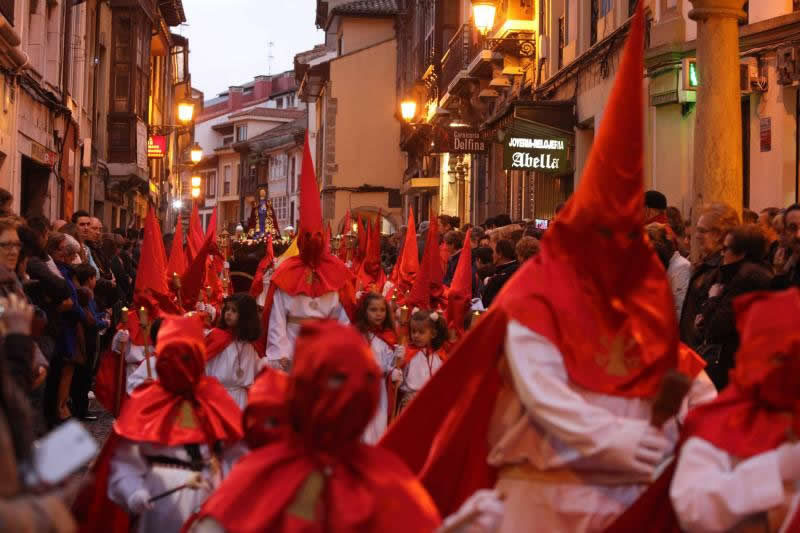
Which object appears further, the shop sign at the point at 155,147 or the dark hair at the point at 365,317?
the shop sign at the point at 155,147

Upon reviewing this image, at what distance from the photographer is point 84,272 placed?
44.3 feet

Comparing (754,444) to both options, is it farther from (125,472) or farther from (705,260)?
(705,260)

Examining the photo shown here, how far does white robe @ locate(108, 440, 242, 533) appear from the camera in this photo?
627 cm

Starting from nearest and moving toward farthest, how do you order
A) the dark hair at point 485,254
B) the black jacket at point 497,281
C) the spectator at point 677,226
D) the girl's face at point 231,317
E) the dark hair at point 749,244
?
the dark hair at point 749,244 < the girl's face at point 231,317 < the spectator at point 677,226 < the black jacket at point 497,281 < the dark hair at point 485,254

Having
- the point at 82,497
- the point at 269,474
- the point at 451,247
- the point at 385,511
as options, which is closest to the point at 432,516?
the point at 385,511

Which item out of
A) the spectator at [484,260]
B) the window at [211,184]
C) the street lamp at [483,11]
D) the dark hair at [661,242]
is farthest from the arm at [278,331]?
the window at [211,184]

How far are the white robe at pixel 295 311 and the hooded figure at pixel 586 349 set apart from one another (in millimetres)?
5932

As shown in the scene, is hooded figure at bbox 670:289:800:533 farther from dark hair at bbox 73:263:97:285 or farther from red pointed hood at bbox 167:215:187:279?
red pointed hood at bbox 167:215:187:279

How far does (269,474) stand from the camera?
13.4 ft

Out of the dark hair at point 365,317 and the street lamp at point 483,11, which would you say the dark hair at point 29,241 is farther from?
the street lamp at point 483,11

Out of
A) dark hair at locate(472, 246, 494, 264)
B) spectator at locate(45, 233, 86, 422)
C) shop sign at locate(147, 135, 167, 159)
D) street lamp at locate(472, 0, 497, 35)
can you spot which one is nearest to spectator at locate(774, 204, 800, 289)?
dark hair at locate(472, 246, 494, 264)

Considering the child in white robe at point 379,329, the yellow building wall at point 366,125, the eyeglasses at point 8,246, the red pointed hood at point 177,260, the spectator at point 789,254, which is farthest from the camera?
the yellow building wall at point 366,125

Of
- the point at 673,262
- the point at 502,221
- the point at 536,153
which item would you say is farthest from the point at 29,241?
the point at 536,153

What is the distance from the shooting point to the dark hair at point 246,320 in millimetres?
9414
